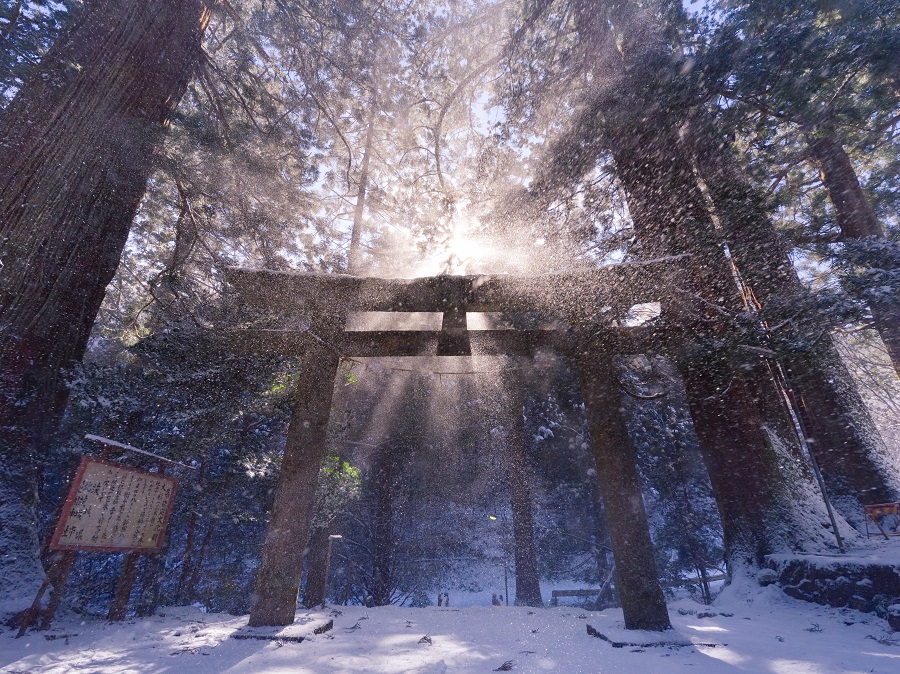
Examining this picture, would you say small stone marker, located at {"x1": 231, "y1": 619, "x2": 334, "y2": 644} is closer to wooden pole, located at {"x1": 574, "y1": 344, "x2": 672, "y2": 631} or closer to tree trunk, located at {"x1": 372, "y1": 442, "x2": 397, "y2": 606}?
wooden pole, located at {"x1": 574, "y1": 344, "x2": 672, "y2": 631}

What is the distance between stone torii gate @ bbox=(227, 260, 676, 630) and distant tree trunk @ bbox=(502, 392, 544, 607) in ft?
25.7

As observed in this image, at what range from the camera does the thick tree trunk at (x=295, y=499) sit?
4.27m

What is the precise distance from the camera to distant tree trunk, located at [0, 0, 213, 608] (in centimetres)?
406

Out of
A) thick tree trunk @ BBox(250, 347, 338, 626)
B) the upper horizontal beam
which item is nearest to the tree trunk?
thick tree trunk @ BBox(250, 347, 338, 626)

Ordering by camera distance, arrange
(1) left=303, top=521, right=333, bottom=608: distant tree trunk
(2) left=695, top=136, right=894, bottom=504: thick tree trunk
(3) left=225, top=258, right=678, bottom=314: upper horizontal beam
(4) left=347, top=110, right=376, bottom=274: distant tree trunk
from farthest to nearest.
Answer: (4) left=347, top=110, right=376, bottom=274: distant tree trunk < (1) left=303, top=521, right=333, bottom=608: distant tree trunk < (2) left=695, top=136, right=894, bottom=504: thick tree trunk < (3) left=225, top=258, right=678, bottom=314: upper horizontal beam

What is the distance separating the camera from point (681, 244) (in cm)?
577

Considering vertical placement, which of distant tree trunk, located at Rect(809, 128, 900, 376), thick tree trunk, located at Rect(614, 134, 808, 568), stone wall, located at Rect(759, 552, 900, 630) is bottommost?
stone wall, located at Rect(759, 552, 900, 630)


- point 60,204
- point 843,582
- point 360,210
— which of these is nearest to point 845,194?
point 843,582

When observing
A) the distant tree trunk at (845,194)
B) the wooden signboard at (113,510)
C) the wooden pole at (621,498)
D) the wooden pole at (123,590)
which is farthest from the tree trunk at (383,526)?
the distant tree trunk at (845,194)

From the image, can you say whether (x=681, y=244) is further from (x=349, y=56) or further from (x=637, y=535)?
(x=349, y=56)

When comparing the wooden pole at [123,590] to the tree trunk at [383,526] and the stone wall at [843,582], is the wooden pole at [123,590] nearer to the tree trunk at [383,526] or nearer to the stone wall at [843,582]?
the stone wall at [843,582]

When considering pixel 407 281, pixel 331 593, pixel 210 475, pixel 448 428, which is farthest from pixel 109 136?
pixel 331 593

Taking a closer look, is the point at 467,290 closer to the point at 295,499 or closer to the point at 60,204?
the point at 295,499

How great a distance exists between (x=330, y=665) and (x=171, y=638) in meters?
2.47
